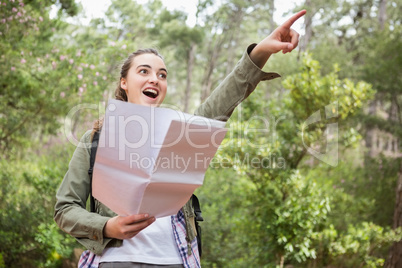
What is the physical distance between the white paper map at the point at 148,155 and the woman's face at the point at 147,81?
0.45 meters

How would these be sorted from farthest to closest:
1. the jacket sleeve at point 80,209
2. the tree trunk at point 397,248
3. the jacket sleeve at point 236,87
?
the tree trunk at point 397,248 < the jacket sleeve at point 236,87 < the jacket sleeve at point 80,209

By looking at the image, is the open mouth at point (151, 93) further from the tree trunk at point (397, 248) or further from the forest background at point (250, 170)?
the tree trunk at point (397, 248)

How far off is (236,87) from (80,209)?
69 centimetres

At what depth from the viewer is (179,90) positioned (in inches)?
1366

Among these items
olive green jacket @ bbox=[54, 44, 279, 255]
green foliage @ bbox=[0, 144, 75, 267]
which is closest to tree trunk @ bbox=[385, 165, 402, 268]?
green foliage @ bbox=[0, 144, 75, 267]

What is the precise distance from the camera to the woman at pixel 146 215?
4.23 ft

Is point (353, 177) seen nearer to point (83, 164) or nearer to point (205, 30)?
point (83, 164)

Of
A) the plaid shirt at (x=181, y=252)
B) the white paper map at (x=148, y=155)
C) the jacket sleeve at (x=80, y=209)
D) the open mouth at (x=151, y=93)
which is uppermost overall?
the open mouth at (x=151, y=93)

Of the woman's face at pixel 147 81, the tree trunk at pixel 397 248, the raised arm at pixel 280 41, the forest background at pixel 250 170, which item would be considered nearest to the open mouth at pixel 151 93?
the woman's face at pixel 147 81

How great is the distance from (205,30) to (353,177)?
41.9 ft

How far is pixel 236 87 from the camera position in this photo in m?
1.51

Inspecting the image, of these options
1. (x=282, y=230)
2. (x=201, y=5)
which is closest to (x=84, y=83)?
(x=282, y=230)

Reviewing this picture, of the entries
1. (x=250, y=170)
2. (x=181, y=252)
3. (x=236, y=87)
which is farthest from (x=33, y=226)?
(x=236, y=87)

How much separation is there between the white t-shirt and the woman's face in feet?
1.48
